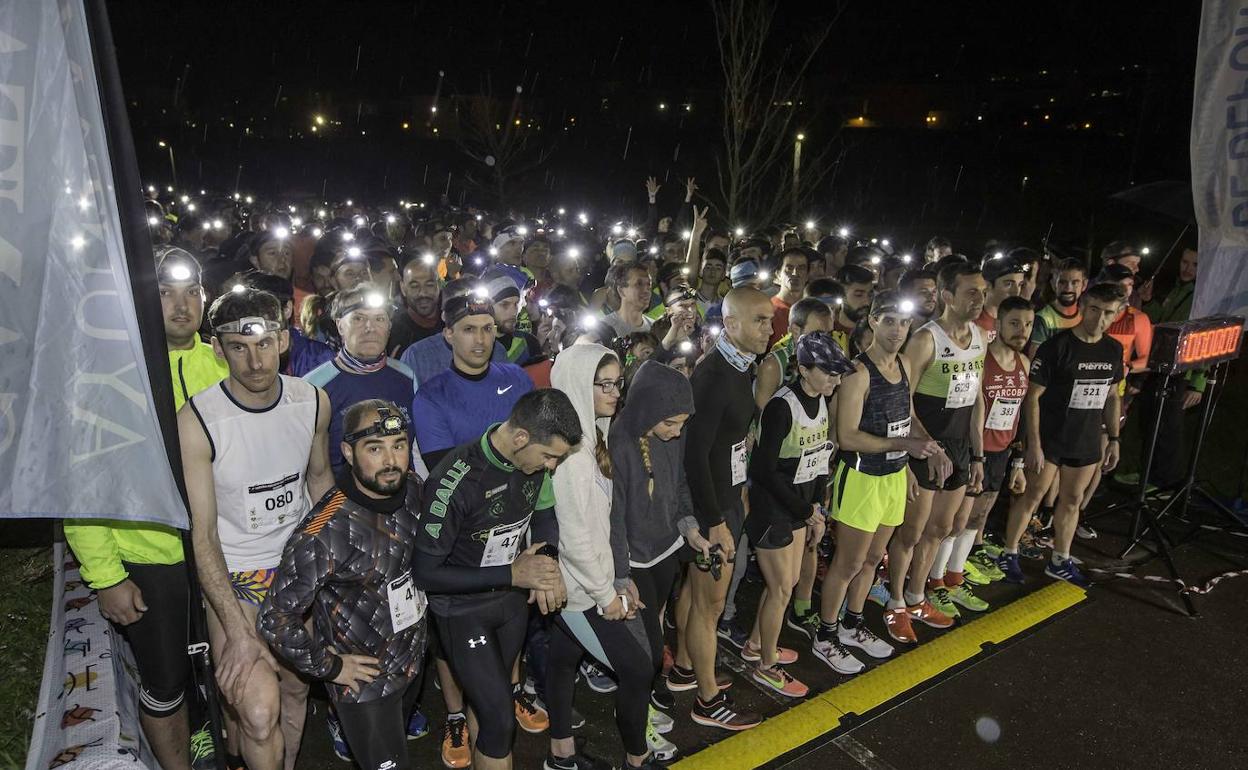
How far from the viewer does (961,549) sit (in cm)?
590

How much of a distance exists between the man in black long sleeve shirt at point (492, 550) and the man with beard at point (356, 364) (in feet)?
3.73

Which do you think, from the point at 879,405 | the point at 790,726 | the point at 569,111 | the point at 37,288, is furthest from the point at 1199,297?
the point at 569,111

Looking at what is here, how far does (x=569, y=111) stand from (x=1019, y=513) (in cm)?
3659

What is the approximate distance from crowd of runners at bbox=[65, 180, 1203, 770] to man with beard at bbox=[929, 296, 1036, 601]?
27mm

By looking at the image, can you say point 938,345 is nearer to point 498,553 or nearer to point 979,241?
point 498,553

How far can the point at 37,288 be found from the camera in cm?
229

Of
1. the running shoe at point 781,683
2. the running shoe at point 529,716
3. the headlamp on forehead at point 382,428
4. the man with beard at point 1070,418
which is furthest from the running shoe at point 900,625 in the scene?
the headlamp on forehead at point 382,428

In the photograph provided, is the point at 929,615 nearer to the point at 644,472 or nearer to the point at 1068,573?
the point at 1068,573

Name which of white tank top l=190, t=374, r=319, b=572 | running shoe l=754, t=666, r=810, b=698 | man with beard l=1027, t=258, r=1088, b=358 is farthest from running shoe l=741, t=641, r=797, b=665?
man with beard l=1027, t=258, r=1088, b=358

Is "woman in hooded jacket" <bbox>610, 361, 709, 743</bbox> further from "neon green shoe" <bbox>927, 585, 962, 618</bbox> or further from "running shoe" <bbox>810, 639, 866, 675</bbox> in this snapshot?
"neon green shoe" <bbox>927, 585, 962, 618</bbox>

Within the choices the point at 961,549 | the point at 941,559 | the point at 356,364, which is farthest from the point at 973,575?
the point at 356,364

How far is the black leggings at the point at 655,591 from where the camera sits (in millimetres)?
3695

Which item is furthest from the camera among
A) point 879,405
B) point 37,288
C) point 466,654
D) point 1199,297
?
point 1199,297

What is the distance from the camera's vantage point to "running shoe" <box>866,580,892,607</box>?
579cm
